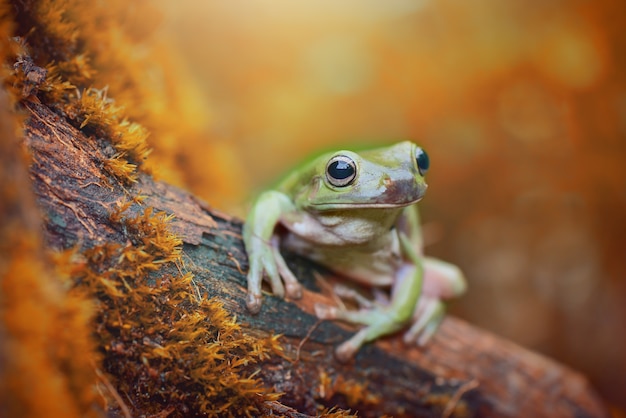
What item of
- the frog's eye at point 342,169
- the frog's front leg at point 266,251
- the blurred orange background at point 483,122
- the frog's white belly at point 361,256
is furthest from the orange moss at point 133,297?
the blurred orange background at point 483,122

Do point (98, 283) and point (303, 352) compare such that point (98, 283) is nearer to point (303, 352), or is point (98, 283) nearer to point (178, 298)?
point (178, 298)

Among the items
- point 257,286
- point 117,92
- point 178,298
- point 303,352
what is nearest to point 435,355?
point 303,352

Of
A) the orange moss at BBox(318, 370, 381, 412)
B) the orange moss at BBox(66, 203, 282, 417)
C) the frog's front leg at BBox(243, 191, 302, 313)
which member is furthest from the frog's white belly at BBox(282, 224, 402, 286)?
the orange moss at BBox(66, 203, 282, 417)

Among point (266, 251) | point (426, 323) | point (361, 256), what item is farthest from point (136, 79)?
point (426, 323)

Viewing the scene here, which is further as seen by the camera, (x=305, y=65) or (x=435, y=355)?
(x=305, y=65)

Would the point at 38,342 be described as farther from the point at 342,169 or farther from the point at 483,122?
the point at 483,122

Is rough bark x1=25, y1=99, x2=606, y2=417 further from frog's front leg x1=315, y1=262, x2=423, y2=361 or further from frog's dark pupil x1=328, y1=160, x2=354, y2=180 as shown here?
frog's dark pupil x1=328, y1=160, x2=354, y2=180

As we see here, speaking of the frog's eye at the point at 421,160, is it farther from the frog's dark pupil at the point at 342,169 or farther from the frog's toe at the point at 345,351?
the frog's toe at the point at 345,351
